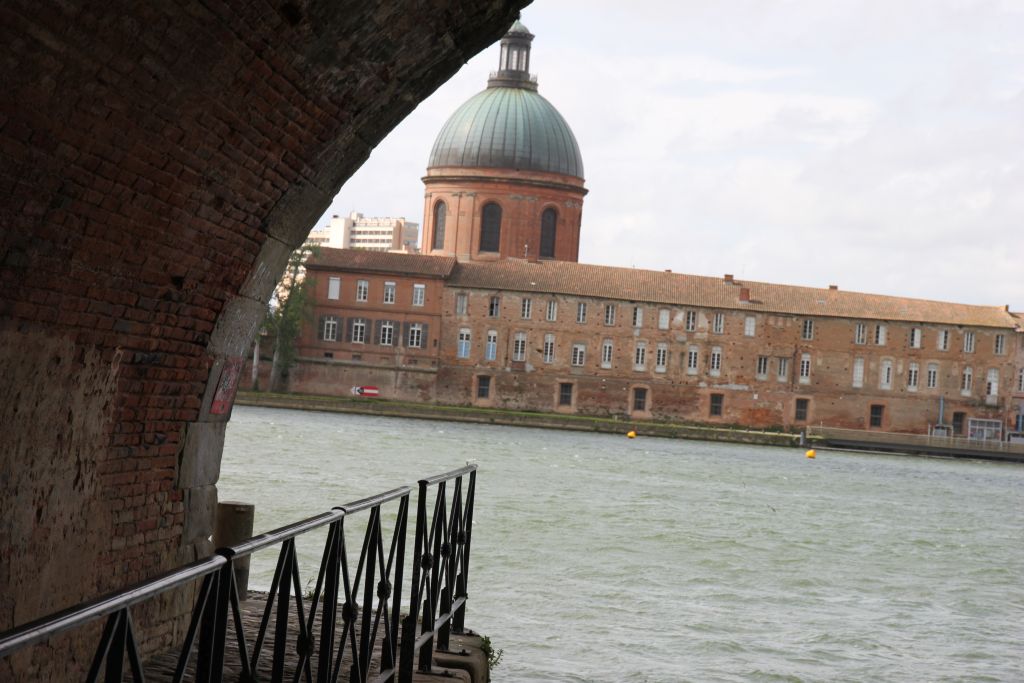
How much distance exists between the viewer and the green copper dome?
7031cm

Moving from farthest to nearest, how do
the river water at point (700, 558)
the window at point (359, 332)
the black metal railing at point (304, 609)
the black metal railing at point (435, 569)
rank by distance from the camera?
the window at point (359, 332) → the river water at point (700, 558) → the black metal railing at point (435, 569) → the black metal railing at point (304, 609)

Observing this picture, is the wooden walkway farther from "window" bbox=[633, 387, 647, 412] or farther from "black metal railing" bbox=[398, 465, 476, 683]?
"window" bbox=[633, 387, 647, 412]

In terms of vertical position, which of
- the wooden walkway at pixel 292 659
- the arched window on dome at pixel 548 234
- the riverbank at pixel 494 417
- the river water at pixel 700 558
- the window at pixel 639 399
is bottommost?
the river water at pixel 700 558

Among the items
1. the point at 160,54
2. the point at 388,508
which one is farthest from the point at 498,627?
the point at 388,508

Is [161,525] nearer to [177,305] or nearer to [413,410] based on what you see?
[177,305]

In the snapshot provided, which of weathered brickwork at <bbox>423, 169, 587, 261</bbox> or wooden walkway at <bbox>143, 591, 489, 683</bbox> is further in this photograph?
weathered brickwork at <bbox>423, 169, 587, 261</bbox>

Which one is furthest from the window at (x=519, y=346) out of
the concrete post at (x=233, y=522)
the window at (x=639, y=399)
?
the concrete post at (x=233, y=522)

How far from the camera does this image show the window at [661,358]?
65.7 m

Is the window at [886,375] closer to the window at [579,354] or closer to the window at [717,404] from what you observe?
the window at [717,404]

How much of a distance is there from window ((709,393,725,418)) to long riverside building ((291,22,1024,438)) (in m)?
0.06

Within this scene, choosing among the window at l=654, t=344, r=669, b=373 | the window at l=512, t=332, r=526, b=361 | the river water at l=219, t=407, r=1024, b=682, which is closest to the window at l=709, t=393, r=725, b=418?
the window at l=654, t=344, r=669, b=373

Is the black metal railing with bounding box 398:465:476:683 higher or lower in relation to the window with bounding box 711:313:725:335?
lower

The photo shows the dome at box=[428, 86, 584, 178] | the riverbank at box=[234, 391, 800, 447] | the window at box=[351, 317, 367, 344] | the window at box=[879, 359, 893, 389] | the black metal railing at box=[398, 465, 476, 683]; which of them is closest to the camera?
the black metal railing at box=[398, 465, 476, 683]

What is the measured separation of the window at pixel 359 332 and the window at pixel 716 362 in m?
15.8
